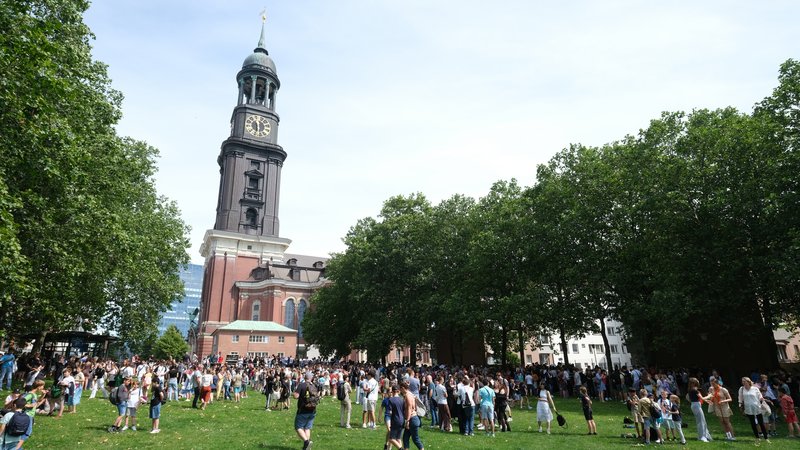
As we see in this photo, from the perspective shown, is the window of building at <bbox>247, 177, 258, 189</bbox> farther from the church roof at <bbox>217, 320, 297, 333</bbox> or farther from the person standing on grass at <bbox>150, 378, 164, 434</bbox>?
the person standing on grass at <bbox>150, 378, 164, 434</bbox>

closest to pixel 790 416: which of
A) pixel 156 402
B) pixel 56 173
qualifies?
pixel 156 402

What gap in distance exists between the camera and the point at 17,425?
897 cm

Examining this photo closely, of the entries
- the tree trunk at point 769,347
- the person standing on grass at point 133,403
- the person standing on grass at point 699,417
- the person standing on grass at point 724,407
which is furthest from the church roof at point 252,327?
the person standing on grass at point 724,407

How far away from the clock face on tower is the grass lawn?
65099 millimetres

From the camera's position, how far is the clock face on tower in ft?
259

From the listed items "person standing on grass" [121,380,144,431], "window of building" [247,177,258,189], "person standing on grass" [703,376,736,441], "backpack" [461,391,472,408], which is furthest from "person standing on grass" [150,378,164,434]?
"window of building" [247,177,258,189]

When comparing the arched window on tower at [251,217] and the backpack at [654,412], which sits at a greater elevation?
the arched window on tower at [251,217]

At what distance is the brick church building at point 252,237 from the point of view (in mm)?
72625

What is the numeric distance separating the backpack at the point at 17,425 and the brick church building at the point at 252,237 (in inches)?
2488

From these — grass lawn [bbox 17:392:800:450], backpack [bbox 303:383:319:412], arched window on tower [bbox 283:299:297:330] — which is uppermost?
arched window on tower [bbox 283:299:297:330]

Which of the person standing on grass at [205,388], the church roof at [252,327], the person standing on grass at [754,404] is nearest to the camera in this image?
the person standing on grass at [754,404]

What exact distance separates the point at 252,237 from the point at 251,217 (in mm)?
3497

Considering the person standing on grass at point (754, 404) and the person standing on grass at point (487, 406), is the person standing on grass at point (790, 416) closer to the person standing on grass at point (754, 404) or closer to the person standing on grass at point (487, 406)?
the person standing on grass at point (754, 404)

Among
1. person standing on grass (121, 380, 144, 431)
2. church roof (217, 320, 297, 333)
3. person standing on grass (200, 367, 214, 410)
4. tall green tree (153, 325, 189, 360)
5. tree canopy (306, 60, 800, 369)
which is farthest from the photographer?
tall green tree (153, 325, 189, 360)
